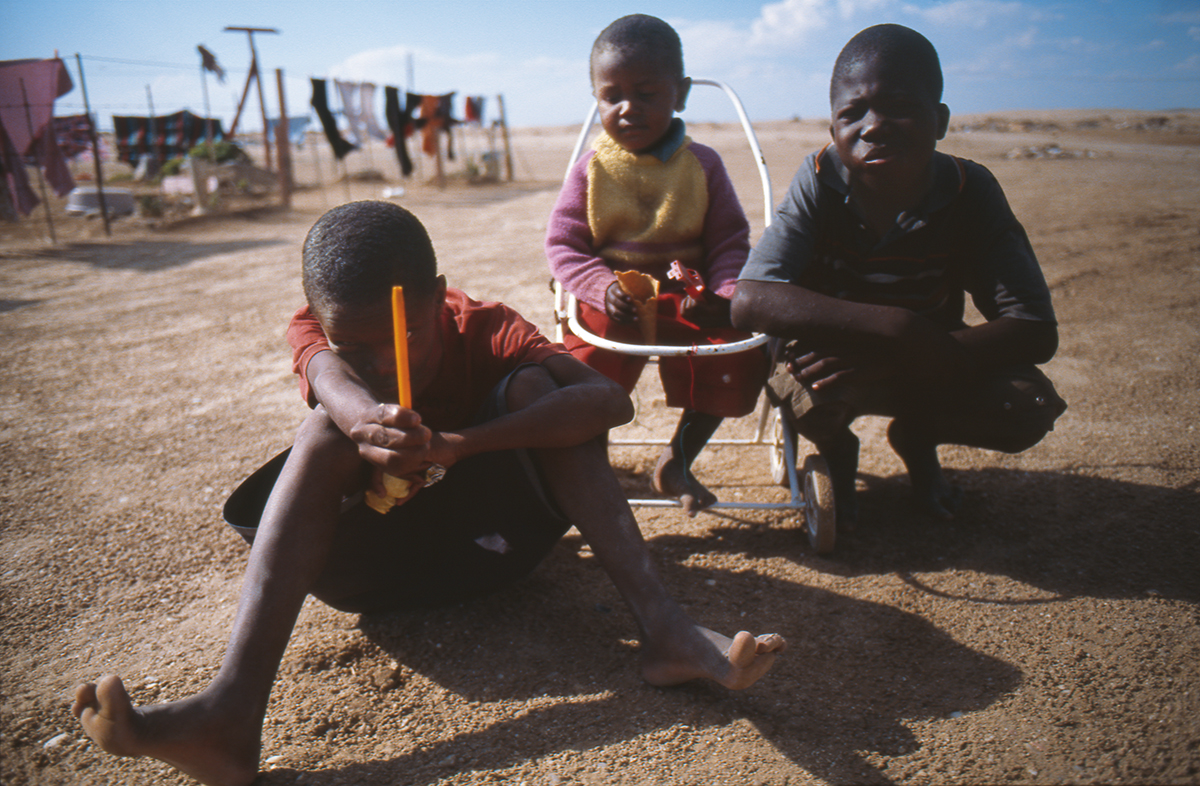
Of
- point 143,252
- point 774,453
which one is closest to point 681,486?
point 774,453

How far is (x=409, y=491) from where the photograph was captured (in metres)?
1.64

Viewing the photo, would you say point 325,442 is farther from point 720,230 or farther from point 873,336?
point 720,230

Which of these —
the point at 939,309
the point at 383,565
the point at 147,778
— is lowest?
the point at 147,778

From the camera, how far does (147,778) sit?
1603 mm

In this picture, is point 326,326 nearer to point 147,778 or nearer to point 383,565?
point 383,565

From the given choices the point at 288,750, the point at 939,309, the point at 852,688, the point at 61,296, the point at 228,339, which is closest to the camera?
the point at 288,750

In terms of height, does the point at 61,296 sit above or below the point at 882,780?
above

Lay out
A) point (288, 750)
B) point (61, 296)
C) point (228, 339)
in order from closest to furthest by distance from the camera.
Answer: point (288, 750) → point (228, 339) → point (61, 296)

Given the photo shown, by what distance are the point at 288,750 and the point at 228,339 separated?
415cm

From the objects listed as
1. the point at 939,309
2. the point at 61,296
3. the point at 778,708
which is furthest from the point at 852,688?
the point at 61,296

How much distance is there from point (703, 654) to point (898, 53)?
1.74 metres

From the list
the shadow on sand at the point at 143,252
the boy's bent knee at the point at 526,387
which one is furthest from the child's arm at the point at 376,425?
the shadow on sand at the point at 143,252

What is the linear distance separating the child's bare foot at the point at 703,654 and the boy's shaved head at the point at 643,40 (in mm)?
1938

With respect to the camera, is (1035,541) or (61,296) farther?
(61,296)
